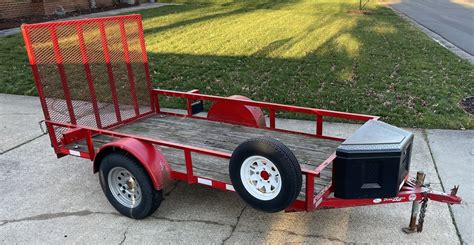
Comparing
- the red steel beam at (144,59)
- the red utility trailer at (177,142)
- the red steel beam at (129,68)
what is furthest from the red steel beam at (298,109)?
the red steel beam at (129,68)

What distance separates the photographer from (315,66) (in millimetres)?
9211

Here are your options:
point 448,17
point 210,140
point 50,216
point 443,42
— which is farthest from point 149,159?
point 448,17

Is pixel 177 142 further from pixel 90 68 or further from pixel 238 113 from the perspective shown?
pixel 90 68

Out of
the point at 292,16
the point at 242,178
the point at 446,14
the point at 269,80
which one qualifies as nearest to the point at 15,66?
the point at 269,80

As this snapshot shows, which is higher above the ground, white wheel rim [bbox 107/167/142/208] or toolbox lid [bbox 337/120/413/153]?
toolbox lid [bbox 337/120/413/153]

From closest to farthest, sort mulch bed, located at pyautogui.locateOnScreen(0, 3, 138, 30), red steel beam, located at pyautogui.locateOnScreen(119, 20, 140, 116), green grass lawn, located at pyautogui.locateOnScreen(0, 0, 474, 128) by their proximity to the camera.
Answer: red steel beam, located at pyautogui.locateOnScreen(119, 20, 140, 116)
green grass lawn, located at pyautogui.locateOnScreen(0, 0, 474, 128)
mulch bed, located at pyautogui.locateOnScreen(0, 3, 138, 30)

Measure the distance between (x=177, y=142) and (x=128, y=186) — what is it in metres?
0.76

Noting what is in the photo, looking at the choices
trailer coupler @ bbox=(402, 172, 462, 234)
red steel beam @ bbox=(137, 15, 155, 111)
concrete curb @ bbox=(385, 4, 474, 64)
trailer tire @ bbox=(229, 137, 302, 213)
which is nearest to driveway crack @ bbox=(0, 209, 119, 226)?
trailer tire @ bbox=(229, 137, 302, 213)

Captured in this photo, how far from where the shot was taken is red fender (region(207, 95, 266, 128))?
468 cm

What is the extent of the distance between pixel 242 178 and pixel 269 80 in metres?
5.17

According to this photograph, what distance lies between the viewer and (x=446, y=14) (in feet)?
64.3

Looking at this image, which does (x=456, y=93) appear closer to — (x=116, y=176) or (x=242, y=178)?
(x=242, y=178)

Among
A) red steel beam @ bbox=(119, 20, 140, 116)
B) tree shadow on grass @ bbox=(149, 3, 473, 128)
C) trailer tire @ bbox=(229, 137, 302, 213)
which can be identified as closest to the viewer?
trailer tire @ bbox=(229, 137, 302, 213)

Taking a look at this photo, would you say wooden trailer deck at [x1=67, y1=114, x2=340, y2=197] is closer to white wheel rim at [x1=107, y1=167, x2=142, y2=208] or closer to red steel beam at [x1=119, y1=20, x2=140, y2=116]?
red steel beam at [x1=119, y1=20, x2=140, y2=116]
